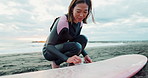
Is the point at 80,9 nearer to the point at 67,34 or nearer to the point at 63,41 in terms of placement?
the point at 67,34

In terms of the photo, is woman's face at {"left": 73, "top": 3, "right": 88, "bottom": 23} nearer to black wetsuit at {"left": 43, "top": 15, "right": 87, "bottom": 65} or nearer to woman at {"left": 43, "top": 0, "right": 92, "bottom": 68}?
woman at {"left": 43, "top": 0, "right": 92, "bottom": 68}

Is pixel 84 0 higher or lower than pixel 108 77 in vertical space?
higher

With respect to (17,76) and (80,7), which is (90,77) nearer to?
(17,76)

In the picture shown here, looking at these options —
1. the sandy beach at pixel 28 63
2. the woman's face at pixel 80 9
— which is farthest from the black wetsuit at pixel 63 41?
the sandy beach at pixel 28 63

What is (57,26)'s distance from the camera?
167cm

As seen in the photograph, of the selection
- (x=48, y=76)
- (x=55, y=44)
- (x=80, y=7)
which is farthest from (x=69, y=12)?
(x=48, y=76)

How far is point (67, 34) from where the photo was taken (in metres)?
1.77

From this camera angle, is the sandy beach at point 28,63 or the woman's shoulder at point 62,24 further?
the sandy beach at point 28,63

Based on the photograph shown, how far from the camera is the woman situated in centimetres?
164

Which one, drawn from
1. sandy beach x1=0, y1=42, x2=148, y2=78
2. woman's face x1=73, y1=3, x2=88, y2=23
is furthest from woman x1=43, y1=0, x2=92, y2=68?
sandy beach x1=0, y1=42, x2=148, y2=78

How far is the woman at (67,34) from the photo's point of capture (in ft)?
5.39

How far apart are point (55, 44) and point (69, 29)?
0.77 feet

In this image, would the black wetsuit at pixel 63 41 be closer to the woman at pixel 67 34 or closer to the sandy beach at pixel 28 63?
the woman at pixel 67 34

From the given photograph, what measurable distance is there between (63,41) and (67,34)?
0.40 feet
